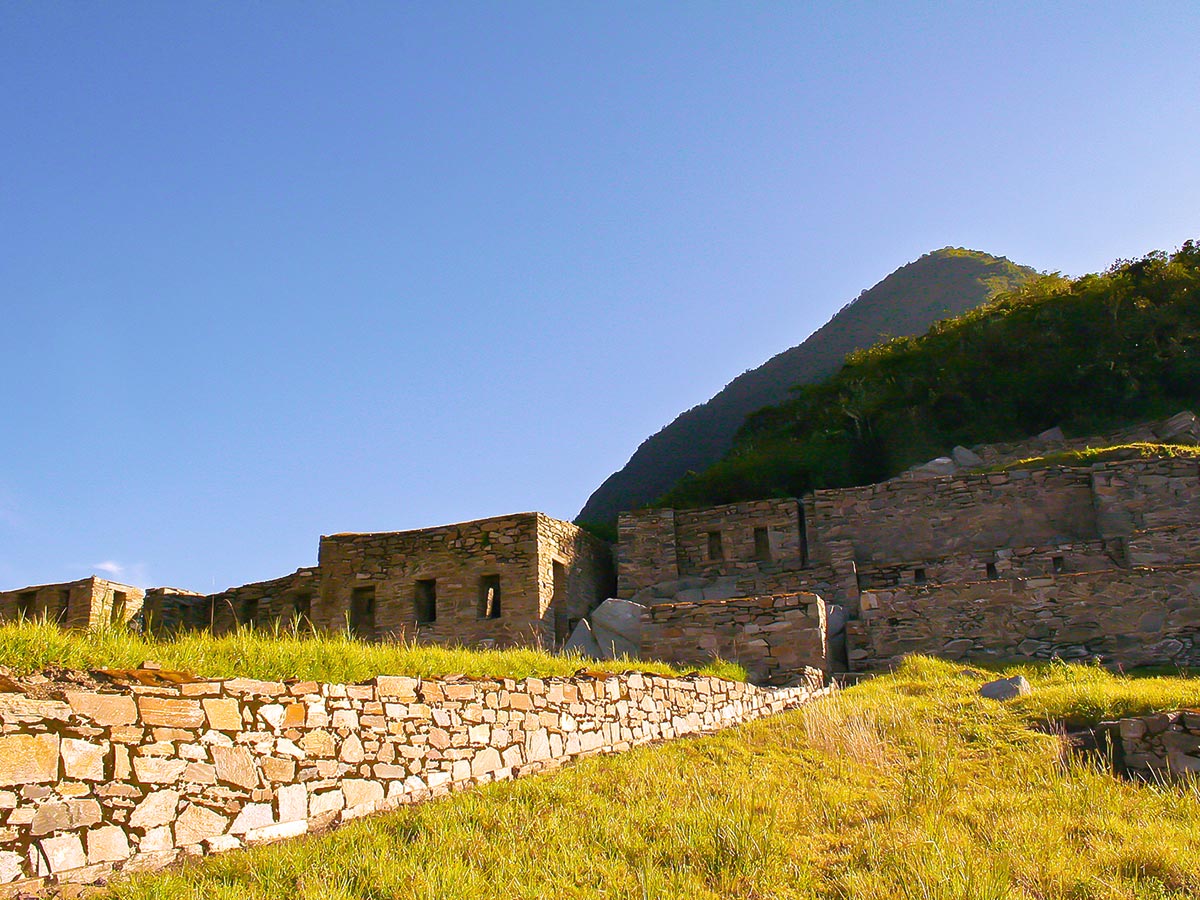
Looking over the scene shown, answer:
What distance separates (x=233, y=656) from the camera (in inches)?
296

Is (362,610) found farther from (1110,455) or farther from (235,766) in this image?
(1110,455)

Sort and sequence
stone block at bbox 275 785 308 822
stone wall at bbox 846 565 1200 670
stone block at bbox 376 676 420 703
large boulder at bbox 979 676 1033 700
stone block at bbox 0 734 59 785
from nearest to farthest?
stone block at bbox 0 734 59 785 → stone block at bbox 275 785 308 822 → stone block at bbox 376 676 420 703 → large boulder at bbox 979 676 1033 700 → stone wall at bbox 846 565 1200 670

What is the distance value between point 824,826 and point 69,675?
17.6 ft

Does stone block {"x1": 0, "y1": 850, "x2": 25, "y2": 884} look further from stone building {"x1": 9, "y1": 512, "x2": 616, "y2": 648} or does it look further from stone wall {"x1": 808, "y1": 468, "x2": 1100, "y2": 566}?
stone wall {"x1": 808, "y1": 468, "x2": 1100, "y2": 566}

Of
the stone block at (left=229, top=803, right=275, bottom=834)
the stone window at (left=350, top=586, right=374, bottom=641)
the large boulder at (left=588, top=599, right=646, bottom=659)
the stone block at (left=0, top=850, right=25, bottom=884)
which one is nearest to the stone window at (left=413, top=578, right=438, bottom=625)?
the stone window at (left=350, top=586, right=374, bottom=641)

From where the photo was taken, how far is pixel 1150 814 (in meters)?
7.34

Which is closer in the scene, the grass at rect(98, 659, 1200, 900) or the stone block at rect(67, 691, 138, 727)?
the stone block at rect(67, 691, 138, 727)

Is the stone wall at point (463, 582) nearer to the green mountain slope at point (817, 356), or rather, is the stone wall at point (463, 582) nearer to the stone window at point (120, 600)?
the stone window at point (120, 600)

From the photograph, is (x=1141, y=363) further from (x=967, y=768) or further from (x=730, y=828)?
(x=730, y=828)

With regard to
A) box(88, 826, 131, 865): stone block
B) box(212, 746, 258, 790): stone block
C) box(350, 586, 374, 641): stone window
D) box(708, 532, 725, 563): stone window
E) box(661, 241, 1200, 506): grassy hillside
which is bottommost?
box(88, 826, 131, 865): stone block

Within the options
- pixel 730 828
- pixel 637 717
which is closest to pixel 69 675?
pixel 730 828

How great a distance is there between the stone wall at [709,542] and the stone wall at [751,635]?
6899mm

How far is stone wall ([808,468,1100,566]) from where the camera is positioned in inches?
817

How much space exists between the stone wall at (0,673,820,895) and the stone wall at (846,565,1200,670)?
8.45m
